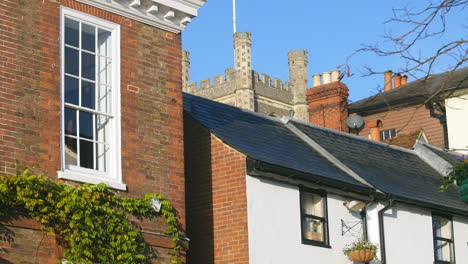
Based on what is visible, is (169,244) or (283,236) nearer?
(169,244)

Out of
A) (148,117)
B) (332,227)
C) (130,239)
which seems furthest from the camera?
(332,227)

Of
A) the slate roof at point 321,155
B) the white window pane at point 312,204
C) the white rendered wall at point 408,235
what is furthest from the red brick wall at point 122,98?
the white rendered wall at point 408,235

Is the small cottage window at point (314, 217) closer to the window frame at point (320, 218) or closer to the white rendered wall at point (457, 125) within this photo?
the window frame at point (320, 218)

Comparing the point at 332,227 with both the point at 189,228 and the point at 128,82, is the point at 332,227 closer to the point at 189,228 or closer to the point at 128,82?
the point at 189,228

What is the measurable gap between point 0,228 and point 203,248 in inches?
252

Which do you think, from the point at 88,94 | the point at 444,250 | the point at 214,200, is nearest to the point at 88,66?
the point at 88,94

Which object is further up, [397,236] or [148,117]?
[148,117]

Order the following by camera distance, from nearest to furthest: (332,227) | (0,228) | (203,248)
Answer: (0,228) < (203,248) < (332,227)

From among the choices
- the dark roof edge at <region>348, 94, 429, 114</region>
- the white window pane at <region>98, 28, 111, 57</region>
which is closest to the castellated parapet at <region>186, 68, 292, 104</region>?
the dark roof edge at <region>348, 94, 429, 114</region>

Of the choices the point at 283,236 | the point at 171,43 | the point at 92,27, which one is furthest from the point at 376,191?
the point at 92,27

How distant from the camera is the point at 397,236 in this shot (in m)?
21.5

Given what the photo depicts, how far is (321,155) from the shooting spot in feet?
72.5

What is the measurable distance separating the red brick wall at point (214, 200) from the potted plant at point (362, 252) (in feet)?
9.70

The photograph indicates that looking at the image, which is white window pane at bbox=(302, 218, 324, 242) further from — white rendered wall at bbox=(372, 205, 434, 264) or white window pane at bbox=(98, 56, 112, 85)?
white window pane at bbox=(98, 56, 112, 85)
